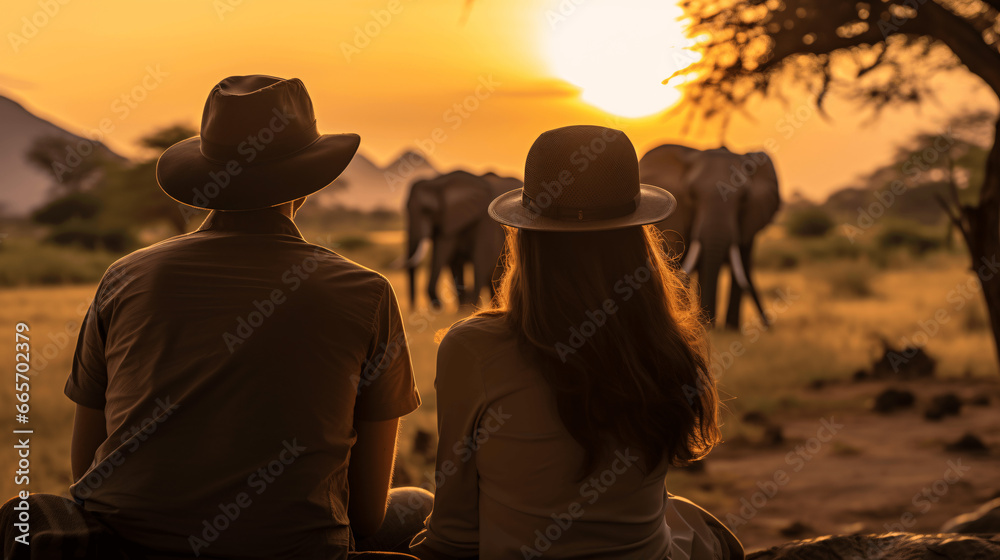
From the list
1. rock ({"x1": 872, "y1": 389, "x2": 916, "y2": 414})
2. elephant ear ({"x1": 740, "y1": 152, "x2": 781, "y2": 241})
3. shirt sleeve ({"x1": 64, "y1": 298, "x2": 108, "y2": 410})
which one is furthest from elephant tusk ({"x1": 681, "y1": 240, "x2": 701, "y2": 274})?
shirt sleeve ({"x1": 64, "y1": 298, "x2": 108, "y2": 410})

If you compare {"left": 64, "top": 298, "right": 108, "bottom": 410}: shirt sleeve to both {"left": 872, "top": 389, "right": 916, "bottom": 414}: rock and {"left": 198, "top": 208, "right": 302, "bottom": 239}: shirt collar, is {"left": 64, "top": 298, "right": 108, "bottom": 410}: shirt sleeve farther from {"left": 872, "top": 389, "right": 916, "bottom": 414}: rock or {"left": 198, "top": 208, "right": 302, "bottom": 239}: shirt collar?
{"left": 872, "top": 389, "right": 916, "bottom": 414}: rock

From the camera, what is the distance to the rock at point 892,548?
6.86 ft

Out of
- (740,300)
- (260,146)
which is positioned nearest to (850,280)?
(740,300)

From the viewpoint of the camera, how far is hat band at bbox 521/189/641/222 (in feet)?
5.63

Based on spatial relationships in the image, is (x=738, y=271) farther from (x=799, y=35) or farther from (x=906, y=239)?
(x=906, y=239)

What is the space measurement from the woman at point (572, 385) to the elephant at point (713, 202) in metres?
7.13

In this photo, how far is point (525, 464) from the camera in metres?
1.66

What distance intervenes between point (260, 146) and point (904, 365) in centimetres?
757

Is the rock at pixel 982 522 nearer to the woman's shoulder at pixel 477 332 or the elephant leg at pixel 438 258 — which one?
the woman's shoulder at pixel 477 332

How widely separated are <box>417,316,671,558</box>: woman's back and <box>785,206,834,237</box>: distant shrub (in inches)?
1275

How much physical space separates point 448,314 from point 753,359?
5.40m

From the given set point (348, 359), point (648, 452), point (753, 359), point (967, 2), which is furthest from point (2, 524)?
point (753, 359)

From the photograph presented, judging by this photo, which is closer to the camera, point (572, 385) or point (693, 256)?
point (572, 385)

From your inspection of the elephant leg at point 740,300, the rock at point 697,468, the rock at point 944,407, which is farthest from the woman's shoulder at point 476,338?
the elephant leg at point 740,300
